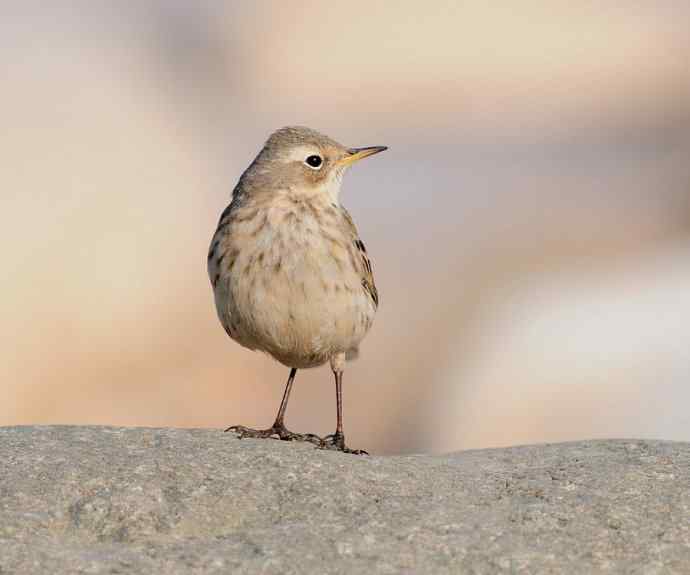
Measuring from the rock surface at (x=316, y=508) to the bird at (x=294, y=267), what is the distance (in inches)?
34.6

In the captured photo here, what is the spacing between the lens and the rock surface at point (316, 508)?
549cm

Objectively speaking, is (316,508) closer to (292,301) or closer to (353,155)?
(292,301)

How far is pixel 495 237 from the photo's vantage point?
16.0 m

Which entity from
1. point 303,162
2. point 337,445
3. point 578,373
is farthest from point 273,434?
point 578,373

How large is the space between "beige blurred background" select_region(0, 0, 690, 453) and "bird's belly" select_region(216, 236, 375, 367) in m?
4.99

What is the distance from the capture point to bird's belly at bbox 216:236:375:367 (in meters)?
7.88

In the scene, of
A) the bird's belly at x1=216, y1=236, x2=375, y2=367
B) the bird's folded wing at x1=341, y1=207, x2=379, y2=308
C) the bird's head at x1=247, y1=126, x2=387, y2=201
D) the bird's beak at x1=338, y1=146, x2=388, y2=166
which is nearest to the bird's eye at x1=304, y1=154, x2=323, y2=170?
the bird's head at x1=247, y1=126, x2=387, y2=201

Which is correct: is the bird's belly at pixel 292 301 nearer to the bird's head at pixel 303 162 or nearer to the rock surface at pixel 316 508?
the bird's head at pixel 303 162

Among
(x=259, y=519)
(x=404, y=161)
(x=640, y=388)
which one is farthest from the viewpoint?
(x=404, y=161)

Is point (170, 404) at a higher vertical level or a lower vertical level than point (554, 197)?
lower

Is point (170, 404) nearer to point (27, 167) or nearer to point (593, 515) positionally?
point (27, 167)

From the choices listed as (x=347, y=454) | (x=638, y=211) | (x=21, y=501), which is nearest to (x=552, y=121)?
(x=638, y=211)

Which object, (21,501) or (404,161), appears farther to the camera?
(404,161)

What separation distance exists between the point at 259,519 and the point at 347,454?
1297 millimetres
